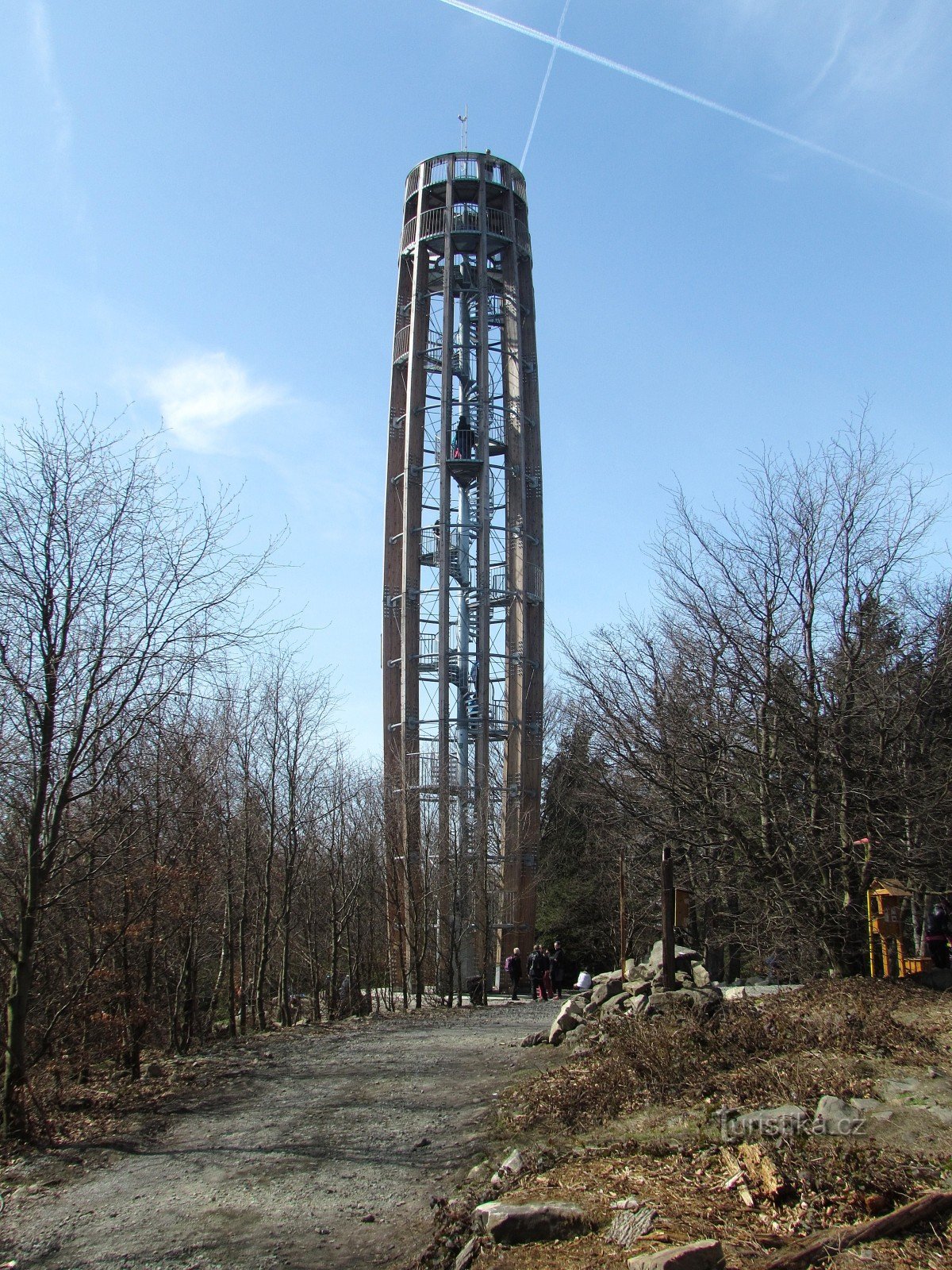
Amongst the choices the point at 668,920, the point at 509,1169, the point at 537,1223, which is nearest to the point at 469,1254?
the point at 537,1223

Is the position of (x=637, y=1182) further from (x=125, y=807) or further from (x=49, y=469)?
(x=49, y=469)

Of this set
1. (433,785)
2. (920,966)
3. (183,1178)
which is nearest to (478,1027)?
(920,966)

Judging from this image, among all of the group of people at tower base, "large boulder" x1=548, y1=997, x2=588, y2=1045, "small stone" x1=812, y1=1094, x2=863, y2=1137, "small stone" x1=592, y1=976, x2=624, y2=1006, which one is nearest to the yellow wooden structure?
"small stone" x1=592, y1=976, x2=624, y2=1006

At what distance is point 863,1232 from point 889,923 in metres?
7.22

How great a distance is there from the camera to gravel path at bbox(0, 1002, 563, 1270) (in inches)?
244

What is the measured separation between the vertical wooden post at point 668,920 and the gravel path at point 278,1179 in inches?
72.6

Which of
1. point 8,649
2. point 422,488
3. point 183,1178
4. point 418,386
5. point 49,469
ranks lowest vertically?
point 183,1178

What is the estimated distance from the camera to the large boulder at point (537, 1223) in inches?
206

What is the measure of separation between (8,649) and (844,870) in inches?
370

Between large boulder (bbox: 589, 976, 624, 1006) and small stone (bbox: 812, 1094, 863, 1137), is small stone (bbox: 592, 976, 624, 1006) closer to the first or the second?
large boulder (bbox: 589, 976, 624, 1006)

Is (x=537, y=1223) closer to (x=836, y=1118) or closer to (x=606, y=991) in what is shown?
(x=836, y=1118)

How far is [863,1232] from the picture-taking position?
14.6 feet

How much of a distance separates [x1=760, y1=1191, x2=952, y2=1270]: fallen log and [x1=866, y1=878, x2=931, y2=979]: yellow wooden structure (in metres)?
6.75

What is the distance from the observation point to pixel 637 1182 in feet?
19.3
